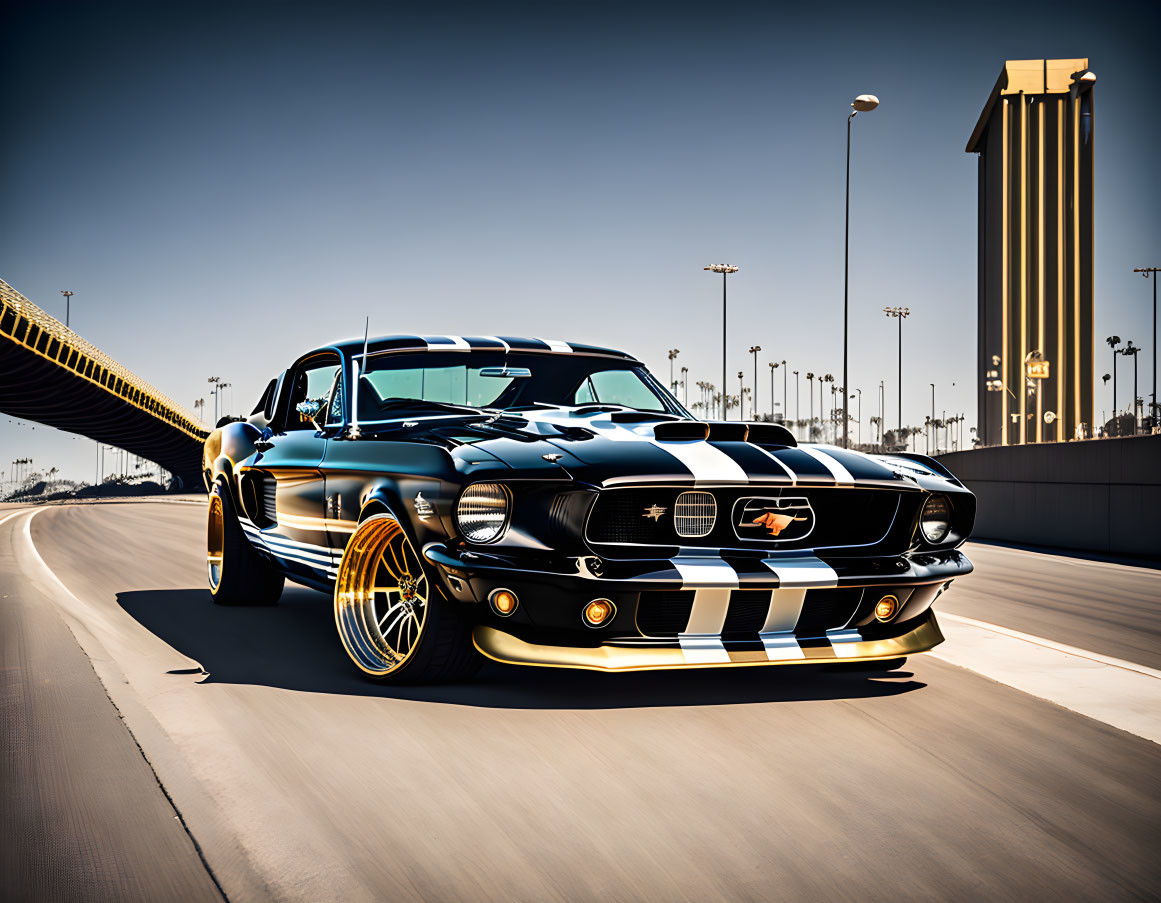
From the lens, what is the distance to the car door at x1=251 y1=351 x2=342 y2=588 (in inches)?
196

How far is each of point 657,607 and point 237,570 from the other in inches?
149

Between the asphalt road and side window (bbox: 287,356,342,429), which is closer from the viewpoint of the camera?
the asphalt road

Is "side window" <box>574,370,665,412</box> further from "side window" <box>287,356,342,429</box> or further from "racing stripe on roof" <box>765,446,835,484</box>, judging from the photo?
"racing stripe on roof" <box>765,446,835,484</box>

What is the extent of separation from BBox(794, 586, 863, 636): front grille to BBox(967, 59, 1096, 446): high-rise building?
90371 millimetres

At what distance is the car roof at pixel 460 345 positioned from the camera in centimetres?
541

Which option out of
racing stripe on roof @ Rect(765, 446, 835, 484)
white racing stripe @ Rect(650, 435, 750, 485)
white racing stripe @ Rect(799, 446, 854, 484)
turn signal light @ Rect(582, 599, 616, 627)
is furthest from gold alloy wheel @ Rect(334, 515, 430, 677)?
white racing stripe @ Rect(799, 446, 854, 484)

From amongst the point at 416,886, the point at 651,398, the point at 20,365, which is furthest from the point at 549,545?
the point at 20,365

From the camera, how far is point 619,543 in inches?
146

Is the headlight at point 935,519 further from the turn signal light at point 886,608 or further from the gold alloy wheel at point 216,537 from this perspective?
the gold alloy wheel at point 216,537

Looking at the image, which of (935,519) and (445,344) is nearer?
(935,519)

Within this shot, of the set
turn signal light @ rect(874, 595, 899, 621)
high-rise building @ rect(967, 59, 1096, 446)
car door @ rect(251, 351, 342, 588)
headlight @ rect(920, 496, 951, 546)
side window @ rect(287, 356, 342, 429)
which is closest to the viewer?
turn signal light @ rect(874, 595, 899, 621)

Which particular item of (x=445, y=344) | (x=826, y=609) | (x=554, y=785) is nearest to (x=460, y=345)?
(x=445, y=344)

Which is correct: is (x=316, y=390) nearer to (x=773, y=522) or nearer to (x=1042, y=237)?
(x=773, y=522)

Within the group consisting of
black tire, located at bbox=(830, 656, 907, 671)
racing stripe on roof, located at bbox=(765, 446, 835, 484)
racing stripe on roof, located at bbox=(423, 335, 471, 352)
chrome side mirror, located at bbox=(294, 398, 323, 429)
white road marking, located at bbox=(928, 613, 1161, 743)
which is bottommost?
white road marking, located at bbox=(928, 613, 1161, 743)
